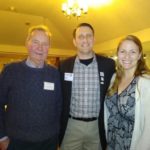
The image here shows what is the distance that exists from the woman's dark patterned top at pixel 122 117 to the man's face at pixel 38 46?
746 millimetres

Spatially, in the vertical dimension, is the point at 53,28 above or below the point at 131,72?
above

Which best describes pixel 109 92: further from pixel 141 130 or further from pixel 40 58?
pixel 40 58

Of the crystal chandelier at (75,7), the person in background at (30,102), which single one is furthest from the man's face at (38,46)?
the crystal chandelier at (75,7)

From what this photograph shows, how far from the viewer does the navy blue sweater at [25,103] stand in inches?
79.7

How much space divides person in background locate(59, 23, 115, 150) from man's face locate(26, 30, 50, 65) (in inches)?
16.7

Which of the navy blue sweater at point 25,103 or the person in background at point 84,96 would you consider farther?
the person in background at point 84,96

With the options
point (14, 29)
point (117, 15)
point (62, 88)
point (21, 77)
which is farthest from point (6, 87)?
point (14, 29)

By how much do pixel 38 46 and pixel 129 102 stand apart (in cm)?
95

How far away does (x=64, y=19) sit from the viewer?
7703 mm

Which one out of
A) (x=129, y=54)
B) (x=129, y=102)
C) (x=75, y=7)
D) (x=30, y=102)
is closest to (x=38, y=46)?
(x=30, y=102)

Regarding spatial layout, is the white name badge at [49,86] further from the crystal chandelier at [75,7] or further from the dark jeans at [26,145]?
the crystal chandelier at [75,7]

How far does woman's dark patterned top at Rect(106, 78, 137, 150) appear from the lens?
200 cm

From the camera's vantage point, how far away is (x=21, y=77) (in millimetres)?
2072

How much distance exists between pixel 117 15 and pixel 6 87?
4.52 meters
